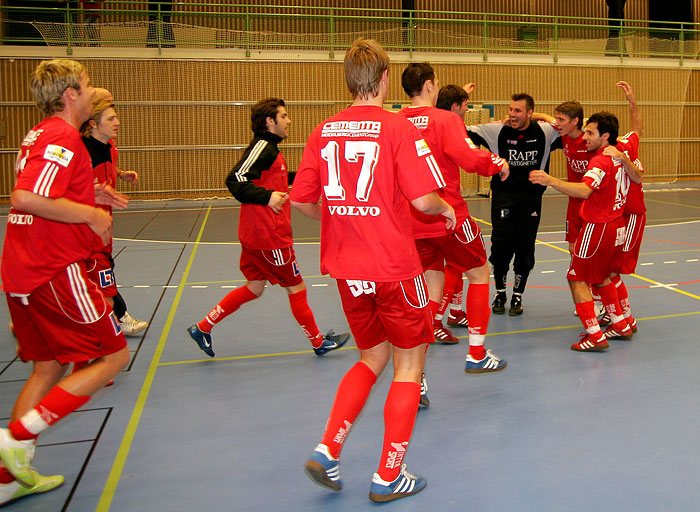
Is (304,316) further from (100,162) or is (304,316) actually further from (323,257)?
(323,257)

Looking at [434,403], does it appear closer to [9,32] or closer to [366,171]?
[366,171]

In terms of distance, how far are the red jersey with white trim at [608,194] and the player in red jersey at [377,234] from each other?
8.47 ft

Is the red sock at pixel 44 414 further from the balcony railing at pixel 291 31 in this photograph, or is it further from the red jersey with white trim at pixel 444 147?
the balcony railing at pixel 291 31

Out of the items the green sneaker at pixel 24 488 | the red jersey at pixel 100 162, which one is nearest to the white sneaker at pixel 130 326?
the red jersey at pixel 100 162

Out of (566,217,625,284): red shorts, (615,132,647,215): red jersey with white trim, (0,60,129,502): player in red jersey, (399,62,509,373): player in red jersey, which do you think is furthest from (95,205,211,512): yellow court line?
(615,132,647,215): red jersey with white trim

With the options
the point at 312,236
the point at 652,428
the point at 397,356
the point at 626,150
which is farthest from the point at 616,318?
the point at 312,236

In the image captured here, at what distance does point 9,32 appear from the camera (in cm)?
1836

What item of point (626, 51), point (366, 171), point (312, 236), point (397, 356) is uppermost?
point (626, 51)

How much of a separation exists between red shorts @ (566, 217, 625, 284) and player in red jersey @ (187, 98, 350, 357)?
2.00 metres

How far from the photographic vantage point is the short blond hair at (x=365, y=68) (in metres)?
2.85

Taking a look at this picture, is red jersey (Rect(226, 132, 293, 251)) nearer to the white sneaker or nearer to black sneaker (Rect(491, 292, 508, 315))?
the white sneaker

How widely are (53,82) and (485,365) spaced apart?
10.4 feet

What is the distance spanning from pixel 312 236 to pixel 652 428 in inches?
322

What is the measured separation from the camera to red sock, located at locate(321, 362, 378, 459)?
9.77ft
